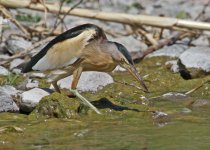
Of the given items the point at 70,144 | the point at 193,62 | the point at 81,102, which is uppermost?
the point at 193,62

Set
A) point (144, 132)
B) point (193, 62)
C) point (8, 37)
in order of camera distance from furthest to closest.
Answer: point (8, 37)
point (193, 62)
point (144, 132)

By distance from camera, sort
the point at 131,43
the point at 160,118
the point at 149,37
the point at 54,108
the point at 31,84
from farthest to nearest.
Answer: the point at 131,43
the point at 149,37
the point at 31,84
the point at 160,118
the point at 54,108

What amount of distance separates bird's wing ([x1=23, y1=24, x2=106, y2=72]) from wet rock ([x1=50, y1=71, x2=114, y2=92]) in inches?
31.5

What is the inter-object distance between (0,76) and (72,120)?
2421 millimetres

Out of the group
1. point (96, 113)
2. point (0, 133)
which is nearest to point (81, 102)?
point (96, 113)

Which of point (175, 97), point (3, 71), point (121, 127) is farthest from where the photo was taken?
point (3, 71)

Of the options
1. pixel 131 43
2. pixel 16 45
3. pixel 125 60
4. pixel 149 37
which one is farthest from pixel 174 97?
pixel 16 45

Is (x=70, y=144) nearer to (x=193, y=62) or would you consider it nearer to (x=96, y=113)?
(x=96, y=113)

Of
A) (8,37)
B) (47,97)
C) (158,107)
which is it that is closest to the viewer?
(47,97)

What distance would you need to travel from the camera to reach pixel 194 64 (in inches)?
353

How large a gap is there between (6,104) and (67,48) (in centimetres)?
86

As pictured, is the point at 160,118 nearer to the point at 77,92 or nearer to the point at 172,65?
the point at 77,92

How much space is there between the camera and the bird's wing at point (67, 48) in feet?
24.8

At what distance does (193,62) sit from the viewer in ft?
29.5
